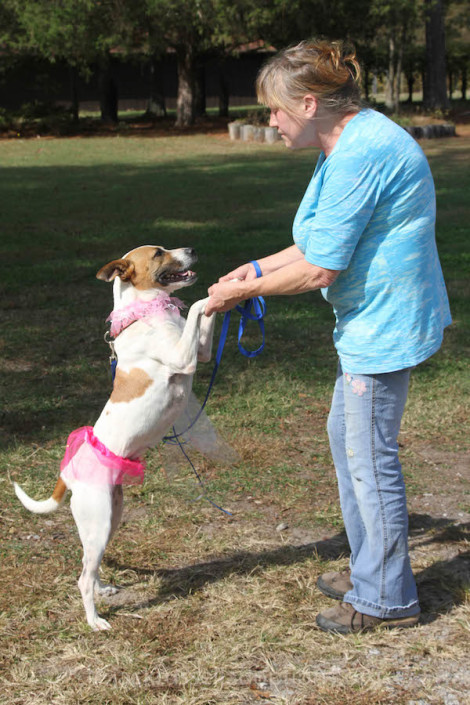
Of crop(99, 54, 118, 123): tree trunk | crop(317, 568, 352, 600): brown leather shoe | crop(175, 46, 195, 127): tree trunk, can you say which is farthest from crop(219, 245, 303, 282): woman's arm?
crop(99, 54, 118, 123): tree trunk

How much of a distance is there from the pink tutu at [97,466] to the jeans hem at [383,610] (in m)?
1.12

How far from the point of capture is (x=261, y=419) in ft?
19.2

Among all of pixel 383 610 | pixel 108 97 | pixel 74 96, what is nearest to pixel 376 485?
pixel 383 610

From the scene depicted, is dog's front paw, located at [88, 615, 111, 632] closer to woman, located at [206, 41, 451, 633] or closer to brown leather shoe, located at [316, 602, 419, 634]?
brown leather shoe, located at [316, 602, 419, 634]

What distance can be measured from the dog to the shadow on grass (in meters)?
0.37

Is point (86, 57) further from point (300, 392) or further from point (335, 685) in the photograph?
point (335, 685)

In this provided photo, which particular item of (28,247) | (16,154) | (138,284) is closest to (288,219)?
(28,247)

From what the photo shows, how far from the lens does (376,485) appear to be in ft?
10.7

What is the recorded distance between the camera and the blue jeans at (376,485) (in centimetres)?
319

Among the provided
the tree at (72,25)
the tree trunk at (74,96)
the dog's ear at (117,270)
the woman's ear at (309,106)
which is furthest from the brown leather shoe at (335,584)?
the tree trunk at (74,96)

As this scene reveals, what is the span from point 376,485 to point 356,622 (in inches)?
25.4

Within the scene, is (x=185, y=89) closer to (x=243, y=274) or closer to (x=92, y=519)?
(x=243, y=274)

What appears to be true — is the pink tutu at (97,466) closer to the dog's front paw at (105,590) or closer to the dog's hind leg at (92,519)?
the dog's hind leg at (92,519)

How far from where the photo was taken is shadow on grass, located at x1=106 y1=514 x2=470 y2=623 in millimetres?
3734
